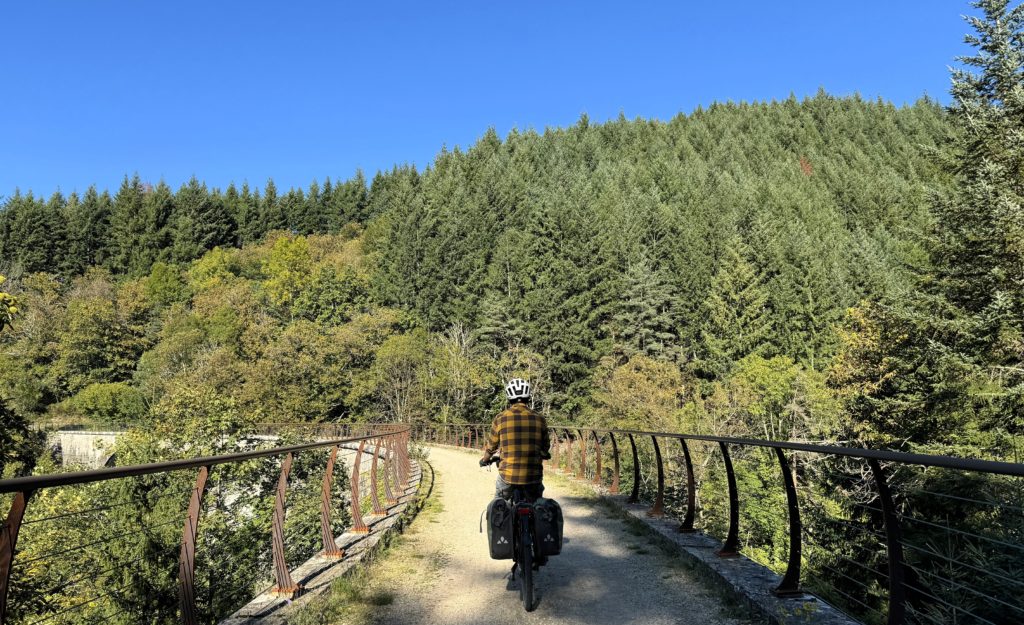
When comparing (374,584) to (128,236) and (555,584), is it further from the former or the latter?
(128,236)

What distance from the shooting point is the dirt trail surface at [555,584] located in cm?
479

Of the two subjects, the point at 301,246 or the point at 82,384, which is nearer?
the point at 82,384

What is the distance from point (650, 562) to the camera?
21.1 feet

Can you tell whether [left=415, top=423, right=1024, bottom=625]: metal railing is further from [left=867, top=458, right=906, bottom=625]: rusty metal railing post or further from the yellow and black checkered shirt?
the yellow and black checkered shirt

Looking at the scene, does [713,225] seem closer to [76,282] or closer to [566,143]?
[566,143]

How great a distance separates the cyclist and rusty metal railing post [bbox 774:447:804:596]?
189 cm

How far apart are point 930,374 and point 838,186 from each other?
76.8 m

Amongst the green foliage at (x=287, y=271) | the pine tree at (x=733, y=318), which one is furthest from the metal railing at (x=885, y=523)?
the green foliage at (x=287, y=271)

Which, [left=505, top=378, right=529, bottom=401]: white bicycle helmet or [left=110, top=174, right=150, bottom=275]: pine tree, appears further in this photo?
[left=110, top=174, right=150, bottom=275]: pine tree

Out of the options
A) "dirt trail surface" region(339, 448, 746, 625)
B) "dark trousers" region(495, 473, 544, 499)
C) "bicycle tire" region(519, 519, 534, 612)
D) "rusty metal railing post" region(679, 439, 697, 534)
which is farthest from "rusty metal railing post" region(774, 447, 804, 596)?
"rusty metal railing post" region(679, 439, 697, 534)

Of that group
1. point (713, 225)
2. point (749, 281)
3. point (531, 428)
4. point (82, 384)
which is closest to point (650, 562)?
point (531, 428)

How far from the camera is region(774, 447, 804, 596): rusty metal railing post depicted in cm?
463

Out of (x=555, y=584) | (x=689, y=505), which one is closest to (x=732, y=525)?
(x=689, y=505)

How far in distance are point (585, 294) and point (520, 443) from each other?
47.0 m
